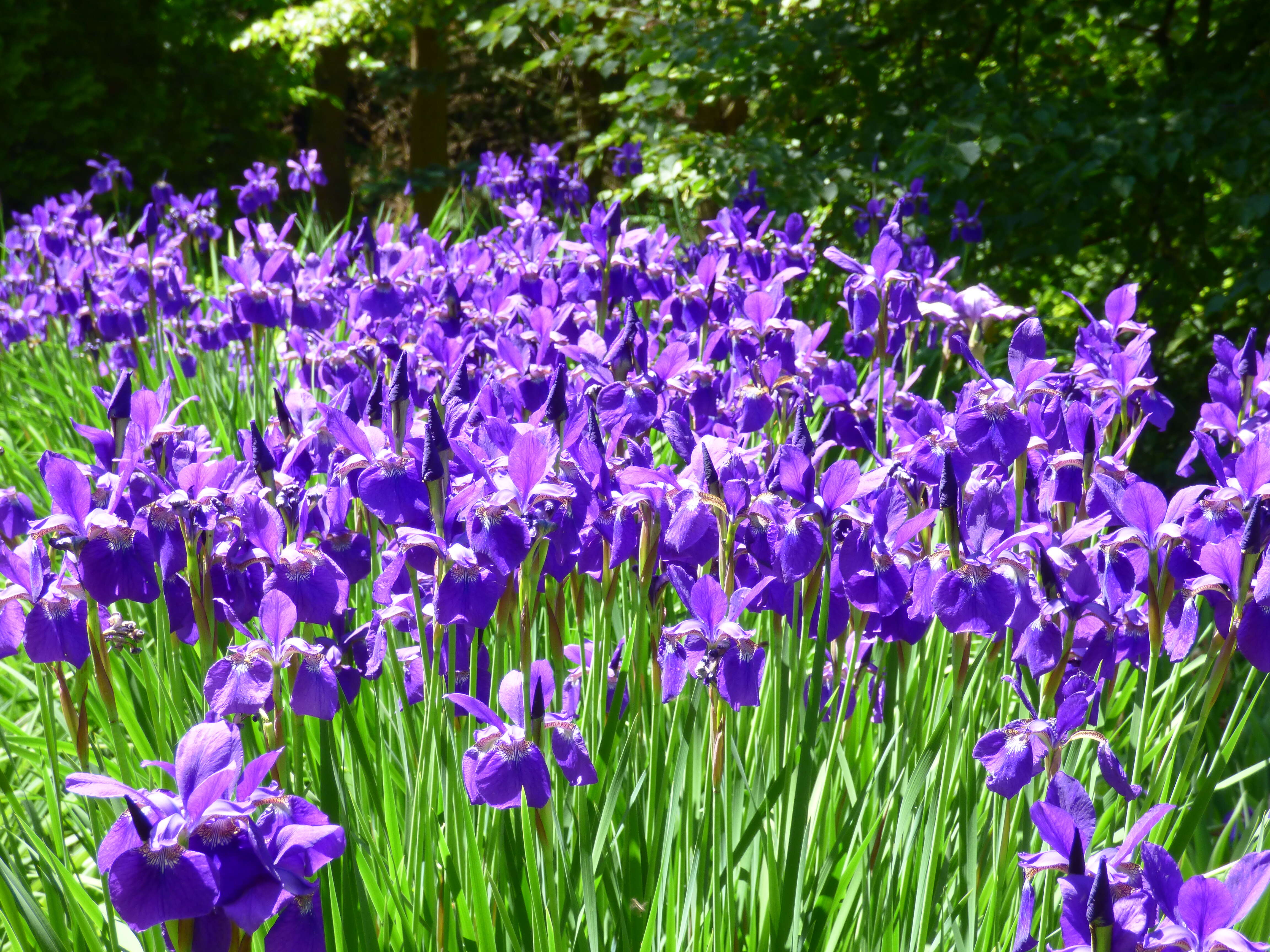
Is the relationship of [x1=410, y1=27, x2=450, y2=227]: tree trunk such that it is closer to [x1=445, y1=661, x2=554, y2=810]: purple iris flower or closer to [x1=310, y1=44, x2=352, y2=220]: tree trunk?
[x1=310, y1=44, x2=352, y2=220]: tree trunk

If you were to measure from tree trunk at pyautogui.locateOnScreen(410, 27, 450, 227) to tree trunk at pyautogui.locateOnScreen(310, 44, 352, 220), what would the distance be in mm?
1033

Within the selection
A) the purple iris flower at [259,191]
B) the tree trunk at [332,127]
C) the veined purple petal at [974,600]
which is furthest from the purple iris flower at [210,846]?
the tree trunk at [332,127]

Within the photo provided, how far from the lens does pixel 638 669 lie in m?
1.72

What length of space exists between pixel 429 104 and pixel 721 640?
13.2m

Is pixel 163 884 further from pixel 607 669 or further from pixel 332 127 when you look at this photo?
pixel 332 127

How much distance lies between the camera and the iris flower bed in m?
1.25

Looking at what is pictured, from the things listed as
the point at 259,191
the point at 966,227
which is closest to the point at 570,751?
the point at 966,227

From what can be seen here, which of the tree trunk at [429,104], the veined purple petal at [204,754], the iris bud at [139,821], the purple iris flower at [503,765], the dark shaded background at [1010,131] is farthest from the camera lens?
the tree trunk at [429,104]

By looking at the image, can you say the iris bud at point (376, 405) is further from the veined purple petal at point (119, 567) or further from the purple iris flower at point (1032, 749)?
the purple iris flower at point (1032, 749)

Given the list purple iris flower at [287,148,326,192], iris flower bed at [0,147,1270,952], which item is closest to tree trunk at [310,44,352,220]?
purple iris flower at [287,148,326,192]

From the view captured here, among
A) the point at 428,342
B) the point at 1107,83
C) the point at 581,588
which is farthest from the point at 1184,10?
the point at 581,588

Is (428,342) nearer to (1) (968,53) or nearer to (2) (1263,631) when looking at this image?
(2) (1263,631)

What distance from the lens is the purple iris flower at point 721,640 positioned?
1.51 meters

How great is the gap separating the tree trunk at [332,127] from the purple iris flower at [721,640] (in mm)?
13136
